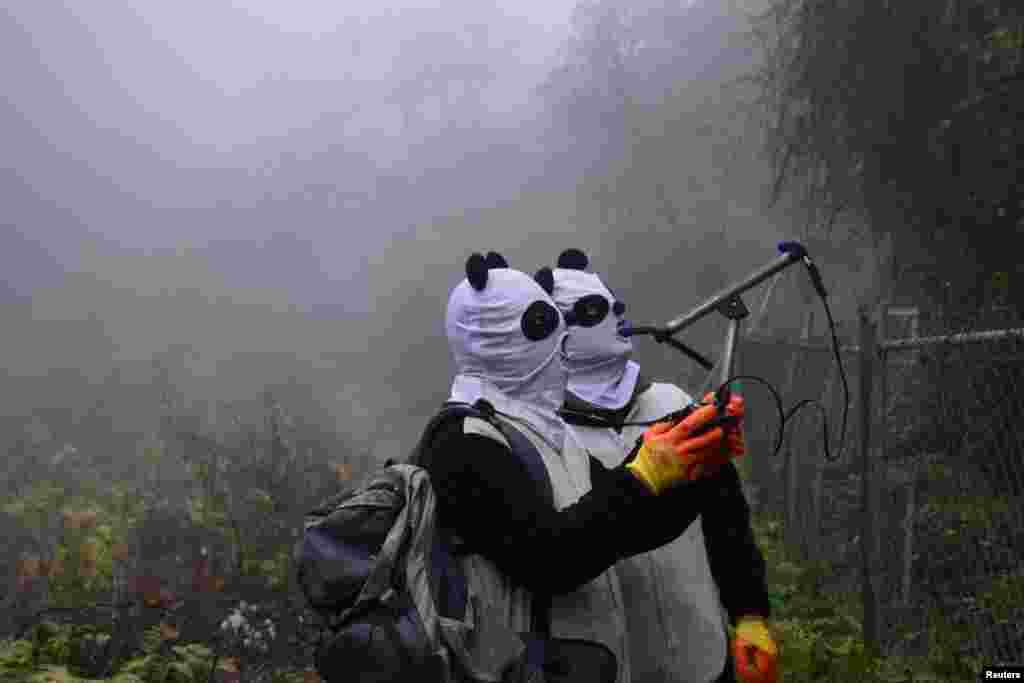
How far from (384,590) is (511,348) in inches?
23.9

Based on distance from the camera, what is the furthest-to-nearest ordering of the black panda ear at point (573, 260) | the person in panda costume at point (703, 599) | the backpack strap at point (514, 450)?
the black panda ear at point (573, 260), the person in panda costume at point (703, 599), the backpack strap at point (514, 450)

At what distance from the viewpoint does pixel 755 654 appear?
7.53ft

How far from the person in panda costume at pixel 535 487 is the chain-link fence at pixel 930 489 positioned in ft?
7.04

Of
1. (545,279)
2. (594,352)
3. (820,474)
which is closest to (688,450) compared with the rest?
(545,279)

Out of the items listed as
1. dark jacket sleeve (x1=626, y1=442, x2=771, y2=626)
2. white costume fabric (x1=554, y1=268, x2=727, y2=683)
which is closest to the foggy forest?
dark jacket sleeve (x1=626, y1=442, x2=771, y2=626)

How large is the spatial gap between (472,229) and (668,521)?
21.4 m

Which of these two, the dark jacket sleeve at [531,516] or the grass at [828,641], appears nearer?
the dark jacket sleeve at [531,516]

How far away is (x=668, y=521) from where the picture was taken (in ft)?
6.22

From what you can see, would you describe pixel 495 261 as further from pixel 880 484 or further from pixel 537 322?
pixel 880 484

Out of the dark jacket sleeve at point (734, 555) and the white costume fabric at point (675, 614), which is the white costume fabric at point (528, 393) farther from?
A: the dark jacket sleeve at point (734, 555)

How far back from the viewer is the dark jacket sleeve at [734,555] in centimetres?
241

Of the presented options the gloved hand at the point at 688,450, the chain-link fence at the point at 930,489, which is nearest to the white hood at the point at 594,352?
the gloved hand at the point at 688,450

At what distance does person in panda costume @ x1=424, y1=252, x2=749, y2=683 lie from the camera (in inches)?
72.5

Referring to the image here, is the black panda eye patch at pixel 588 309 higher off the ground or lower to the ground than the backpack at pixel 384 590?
higher
